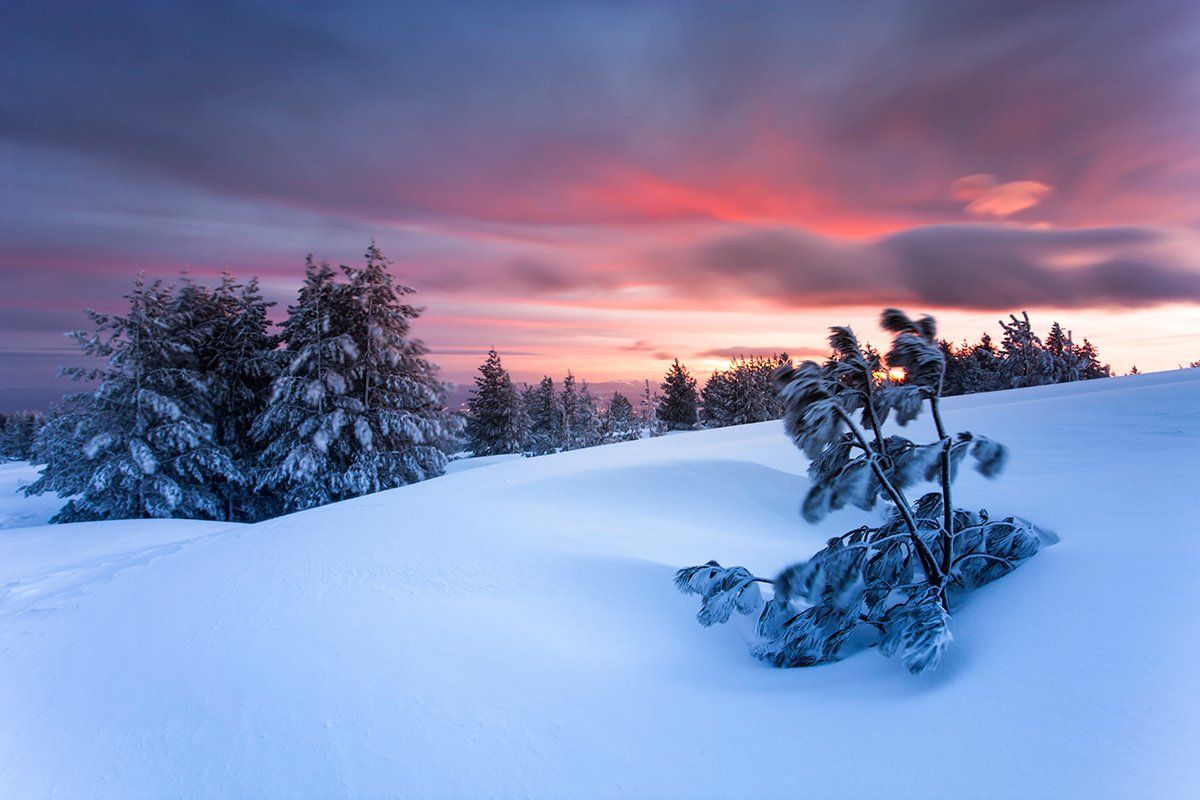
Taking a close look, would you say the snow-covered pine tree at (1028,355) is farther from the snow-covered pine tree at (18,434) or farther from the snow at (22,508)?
the snow-covered pine tree at (18,434)

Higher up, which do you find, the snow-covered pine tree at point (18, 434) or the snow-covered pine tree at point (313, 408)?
the snow-covered pine tree at point (313, 408)

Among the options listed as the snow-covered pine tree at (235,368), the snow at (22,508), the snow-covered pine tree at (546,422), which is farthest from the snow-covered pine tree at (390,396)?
the snow-covered pine tree at (546,422)

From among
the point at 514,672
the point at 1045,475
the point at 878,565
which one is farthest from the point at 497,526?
the point at 1045,475

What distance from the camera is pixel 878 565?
291 centimetres

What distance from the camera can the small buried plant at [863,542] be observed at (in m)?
A: 2.81

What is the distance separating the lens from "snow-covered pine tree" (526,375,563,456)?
129 feet

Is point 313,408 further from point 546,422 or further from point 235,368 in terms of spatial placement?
point 546,422

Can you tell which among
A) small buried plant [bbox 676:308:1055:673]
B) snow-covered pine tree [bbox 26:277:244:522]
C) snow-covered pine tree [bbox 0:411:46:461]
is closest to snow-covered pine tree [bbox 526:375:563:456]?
snow-covered pine tree [bbox 26:277:244:522]

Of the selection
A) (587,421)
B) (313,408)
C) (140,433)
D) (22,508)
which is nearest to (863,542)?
(313,408)

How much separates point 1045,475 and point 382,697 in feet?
20.6

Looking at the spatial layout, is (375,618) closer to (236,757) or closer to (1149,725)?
(236,757)

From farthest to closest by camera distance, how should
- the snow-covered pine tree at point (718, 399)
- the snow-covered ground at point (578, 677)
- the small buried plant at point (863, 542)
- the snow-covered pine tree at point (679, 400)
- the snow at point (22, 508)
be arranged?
the snow-covered pine tree at point (679, 400) → the snow-covered pine tree at point (718, 399) → the snow at point (22, 508) → the small buried plant at point (863, 542) → the snow-covered ground at point (578, 677)

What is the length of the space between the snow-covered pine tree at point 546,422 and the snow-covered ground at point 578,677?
32.3 m

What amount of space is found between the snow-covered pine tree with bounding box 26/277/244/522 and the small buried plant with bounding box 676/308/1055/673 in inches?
711
